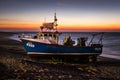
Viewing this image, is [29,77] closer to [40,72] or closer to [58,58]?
[40,72]

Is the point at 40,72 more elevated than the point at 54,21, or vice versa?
the point at 54,21

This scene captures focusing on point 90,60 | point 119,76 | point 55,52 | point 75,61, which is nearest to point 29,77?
point 119,76

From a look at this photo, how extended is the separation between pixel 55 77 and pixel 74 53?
21.4ft

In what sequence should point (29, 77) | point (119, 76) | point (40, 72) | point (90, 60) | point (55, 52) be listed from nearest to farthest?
point (29, 77)
point (40, 72)
point (119, 76)
point (55, 52)
point (90, 60)

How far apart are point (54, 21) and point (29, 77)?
7.83 metres

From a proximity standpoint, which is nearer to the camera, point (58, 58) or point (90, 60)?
point (58, 58)

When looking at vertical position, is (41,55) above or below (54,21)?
below

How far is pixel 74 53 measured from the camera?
54.8 ft

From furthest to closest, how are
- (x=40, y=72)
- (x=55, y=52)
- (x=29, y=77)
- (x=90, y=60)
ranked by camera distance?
(x=90, y=60), (x=55, y=52), (x=40, y=72), (x=29, y=77)

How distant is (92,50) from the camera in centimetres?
1727

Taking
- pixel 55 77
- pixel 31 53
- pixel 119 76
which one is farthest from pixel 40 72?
pixel 31 53

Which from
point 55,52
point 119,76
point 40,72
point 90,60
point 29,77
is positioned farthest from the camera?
point 90,60

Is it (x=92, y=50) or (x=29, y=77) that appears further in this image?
(x=92, y=50)

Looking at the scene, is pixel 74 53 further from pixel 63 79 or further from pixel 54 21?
pixel 63 79
